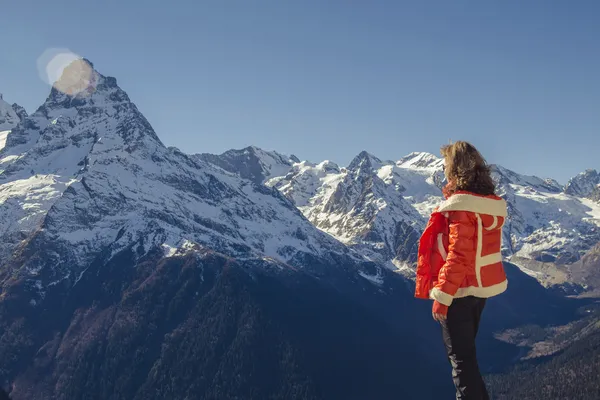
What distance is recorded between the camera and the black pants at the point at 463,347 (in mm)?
14812

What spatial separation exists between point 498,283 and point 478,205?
222 cm

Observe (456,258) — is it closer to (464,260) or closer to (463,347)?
(464,260)

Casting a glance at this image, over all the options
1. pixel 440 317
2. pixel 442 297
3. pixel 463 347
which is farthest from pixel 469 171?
pixel 463 347

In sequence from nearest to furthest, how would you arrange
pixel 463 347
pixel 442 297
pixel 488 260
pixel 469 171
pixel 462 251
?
pixel 442 297, pixel 462 251, pixel 463 347, pixel 488 260, pixel 469 171

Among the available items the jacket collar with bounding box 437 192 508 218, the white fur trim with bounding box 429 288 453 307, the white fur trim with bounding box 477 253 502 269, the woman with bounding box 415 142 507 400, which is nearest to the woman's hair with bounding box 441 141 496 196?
the woman with bounding box 415 142 507 400

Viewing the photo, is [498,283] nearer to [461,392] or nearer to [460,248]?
[460,248]

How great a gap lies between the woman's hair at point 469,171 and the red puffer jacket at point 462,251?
0.37m

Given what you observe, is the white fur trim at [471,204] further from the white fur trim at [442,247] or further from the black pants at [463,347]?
the black pants at [463,347]

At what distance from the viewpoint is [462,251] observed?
1451 cm

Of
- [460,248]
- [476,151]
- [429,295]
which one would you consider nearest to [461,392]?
[429,295]

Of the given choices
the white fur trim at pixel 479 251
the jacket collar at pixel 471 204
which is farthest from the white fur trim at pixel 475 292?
the jacket collar at pixel 471 204

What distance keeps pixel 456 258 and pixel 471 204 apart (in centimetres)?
145

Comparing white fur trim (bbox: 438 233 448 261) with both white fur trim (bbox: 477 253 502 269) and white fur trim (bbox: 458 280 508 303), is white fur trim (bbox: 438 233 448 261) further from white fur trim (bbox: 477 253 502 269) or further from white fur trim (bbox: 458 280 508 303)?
white fur trim (bbox: 458 280 508 303)

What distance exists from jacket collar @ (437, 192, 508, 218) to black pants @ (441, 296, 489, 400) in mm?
2276
